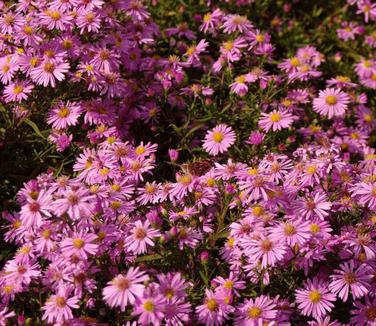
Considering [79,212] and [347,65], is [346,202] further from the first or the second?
[347,65]

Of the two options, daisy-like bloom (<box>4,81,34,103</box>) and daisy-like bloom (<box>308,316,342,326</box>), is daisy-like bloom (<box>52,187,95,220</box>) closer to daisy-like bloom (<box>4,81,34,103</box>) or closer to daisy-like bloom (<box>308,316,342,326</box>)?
daisy-like bloom (<box>4,81,34,103</box>)

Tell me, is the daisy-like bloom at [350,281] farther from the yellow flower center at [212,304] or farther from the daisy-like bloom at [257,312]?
the yellow flower center at [212,304]

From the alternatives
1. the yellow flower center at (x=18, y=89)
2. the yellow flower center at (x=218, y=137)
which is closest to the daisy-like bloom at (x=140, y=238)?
the yellow flower center at (x=218, y=137)

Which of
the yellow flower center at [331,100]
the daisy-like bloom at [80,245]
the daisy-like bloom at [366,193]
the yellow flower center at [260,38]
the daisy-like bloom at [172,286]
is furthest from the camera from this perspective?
the yellow flower center at [260,38]

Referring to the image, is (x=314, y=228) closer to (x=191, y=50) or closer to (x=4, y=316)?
(x=4, y=316)

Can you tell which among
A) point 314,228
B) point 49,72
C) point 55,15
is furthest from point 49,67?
point 314,228

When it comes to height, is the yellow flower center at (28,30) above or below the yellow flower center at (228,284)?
above
